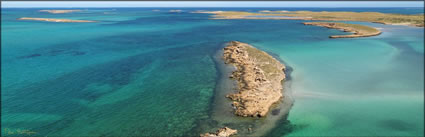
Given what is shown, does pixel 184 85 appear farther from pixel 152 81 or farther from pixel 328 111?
pixel 328 111

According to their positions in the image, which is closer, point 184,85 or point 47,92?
point 47,92

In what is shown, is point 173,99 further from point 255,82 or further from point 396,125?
point 396,125

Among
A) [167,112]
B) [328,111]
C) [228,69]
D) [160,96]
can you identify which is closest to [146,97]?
[160,96]

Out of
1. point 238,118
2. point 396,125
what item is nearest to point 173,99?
point 238,118

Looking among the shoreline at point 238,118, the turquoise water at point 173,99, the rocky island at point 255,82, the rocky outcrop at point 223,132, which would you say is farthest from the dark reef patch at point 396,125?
the rocky outcrop at point 223,132

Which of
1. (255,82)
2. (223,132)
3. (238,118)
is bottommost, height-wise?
(223,132)

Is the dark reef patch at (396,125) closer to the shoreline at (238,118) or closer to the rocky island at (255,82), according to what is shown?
the shoreline at (238,118)

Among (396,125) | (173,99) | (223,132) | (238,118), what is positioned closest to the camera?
(223,132)

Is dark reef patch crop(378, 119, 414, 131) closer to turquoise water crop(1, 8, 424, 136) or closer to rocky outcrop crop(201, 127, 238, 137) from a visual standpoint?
turquoise water crop(1, 8, 424, 136)
